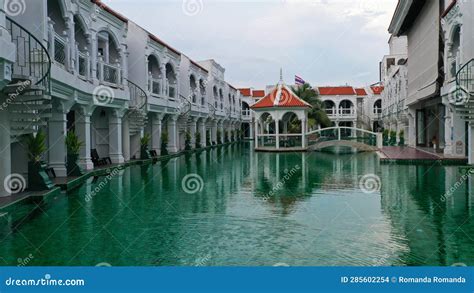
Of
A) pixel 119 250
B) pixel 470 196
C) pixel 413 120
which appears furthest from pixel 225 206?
pixel 413 120

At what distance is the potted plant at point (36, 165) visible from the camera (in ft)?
35.9

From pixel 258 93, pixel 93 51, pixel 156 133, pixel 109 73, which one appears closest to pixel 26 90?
pixel 93 51

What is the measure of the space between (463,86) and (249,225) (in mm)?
11295

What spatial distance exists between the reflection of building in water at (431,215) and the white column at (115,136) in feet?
34.4

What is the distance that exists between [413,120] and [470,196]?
20370 mm

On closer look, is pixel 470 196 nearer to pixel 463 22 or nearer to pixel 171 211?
pixel 171 211

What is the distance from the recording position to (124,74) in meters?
19.5

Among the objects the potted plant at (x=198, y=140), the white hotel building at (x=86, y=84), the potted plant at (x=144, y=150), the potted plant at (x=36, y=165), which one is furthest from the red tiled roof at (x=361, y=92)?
the potted plant at (x=36, y=165)

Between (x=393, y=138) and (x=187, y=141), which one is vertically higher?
(x=393, y=138)

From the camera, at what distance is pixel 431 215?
8.49 metres

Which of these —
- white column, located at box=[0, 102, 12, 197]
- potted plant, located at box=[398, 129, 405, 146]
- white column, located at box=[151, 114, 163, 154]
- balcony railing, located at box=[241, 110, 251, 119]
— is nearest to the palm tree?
potted plant, located at box=[398, 129, 405, 146]

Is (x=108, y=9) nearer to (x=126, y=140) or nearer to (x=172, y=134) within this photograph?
(x=126, y=140)

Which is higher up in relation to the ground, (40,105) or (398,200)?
(40,105)

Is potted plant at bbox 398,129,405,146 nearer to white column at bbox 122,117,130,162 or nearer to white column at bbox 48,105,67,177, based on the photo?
white column at bbox 122,117,130,162
